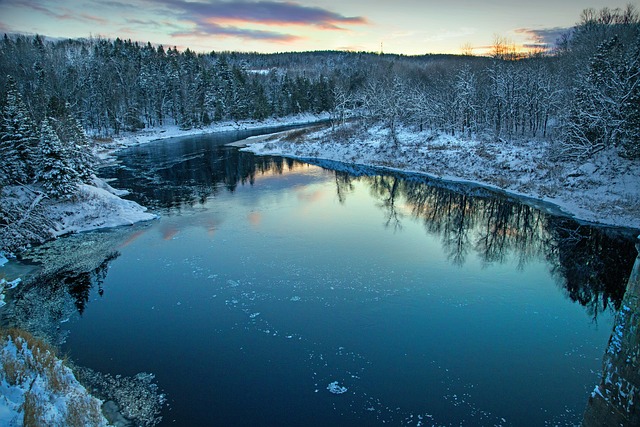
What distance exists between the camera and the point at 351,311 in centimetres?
1541

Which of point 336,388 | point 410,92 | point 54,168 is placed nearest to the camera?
point 336,388

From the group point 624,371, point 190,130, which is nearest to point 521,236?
point 624,371

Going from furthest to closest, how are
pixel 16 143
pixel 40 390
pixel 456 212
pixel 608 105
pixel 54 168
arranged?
1. pixel 608 105
2. pixel 456 212
3. pixel 16 143
4. pixel 54 168
5. pixel 40 390

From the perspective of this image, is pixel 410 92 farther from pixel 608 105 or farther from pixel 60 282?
pixel 60 282

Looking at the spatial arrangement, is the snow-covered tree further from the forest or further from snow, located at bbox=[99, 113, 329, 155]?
snow, located at bbox=[99, 113, 329, 155]

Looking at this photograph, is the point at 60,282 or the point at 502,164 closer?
the point at 60,282

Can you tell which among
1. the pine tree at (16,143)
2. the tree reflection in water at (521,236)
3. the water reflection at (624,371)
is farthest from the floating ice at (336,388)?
the pine tree at (16,143)

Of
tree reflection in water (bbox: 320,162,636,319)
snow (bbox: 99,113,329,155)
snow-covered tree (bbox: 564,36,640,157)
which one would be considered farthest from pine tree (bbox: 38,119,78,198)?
snow-covered tree (bbox: 564,36,640,157)

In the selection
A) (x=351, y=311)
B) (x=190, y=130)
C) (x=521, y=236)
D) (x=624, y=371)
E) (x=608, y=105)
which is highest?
(x=608, y=105)

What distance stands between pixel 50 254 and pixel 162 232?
5815 millimetres

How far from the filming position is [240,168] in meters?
46.3

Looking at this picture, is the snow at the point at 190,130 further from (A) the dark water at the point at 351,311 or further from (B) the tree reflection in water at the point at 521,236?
(B) the tree reflection in water at the point at 521,236

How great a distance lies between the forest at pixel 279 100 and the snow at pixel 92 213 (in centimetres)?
94

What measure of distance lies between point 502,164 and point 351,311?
96.3 feet
